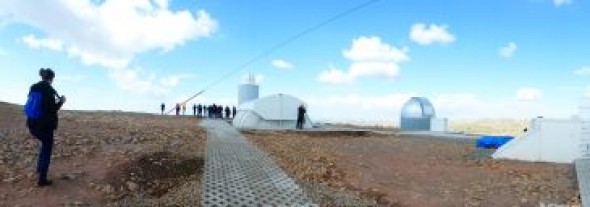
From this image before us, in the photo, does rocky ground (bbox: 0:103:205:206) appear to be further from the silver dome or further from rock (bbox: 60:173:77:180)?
the silver dome

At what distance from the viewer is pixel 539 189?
41.4 ft

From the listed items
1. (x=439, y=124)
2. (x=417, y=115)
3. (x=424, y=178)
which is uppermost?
(x=417, y=115)

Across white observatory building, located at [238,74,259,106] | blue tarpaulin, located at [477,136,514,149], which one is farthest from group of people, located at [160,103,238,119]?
blue tarpaulin, located at [477,136,514,149]

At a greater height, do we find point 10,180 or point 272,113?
point 272,113

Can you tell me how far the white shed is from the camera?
38.0m

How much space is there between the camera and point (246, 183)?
1077 centimetres

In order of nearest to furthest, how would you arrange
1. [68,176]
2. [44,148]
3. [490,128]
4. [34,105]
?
[34,105] < [44,148] < [68,176] < [490,128]

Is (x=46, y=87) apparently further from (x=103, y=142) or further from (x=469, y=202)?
(x=469, y=202)

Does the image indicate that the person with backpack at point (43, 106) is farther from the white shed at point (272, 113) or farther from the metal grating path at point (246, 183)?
the white shed at point (272, 113)

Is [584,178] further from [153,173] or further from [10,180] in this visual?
[10,180]

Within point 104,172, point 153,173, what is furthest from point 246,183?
point 104,172

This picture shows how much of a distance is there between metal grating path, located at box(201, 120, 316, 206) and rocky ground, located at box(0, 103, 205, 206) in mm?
299

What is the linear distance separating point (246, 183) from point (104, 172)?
314cm

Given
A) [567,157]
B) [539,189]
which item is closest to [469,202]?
[539,189]
